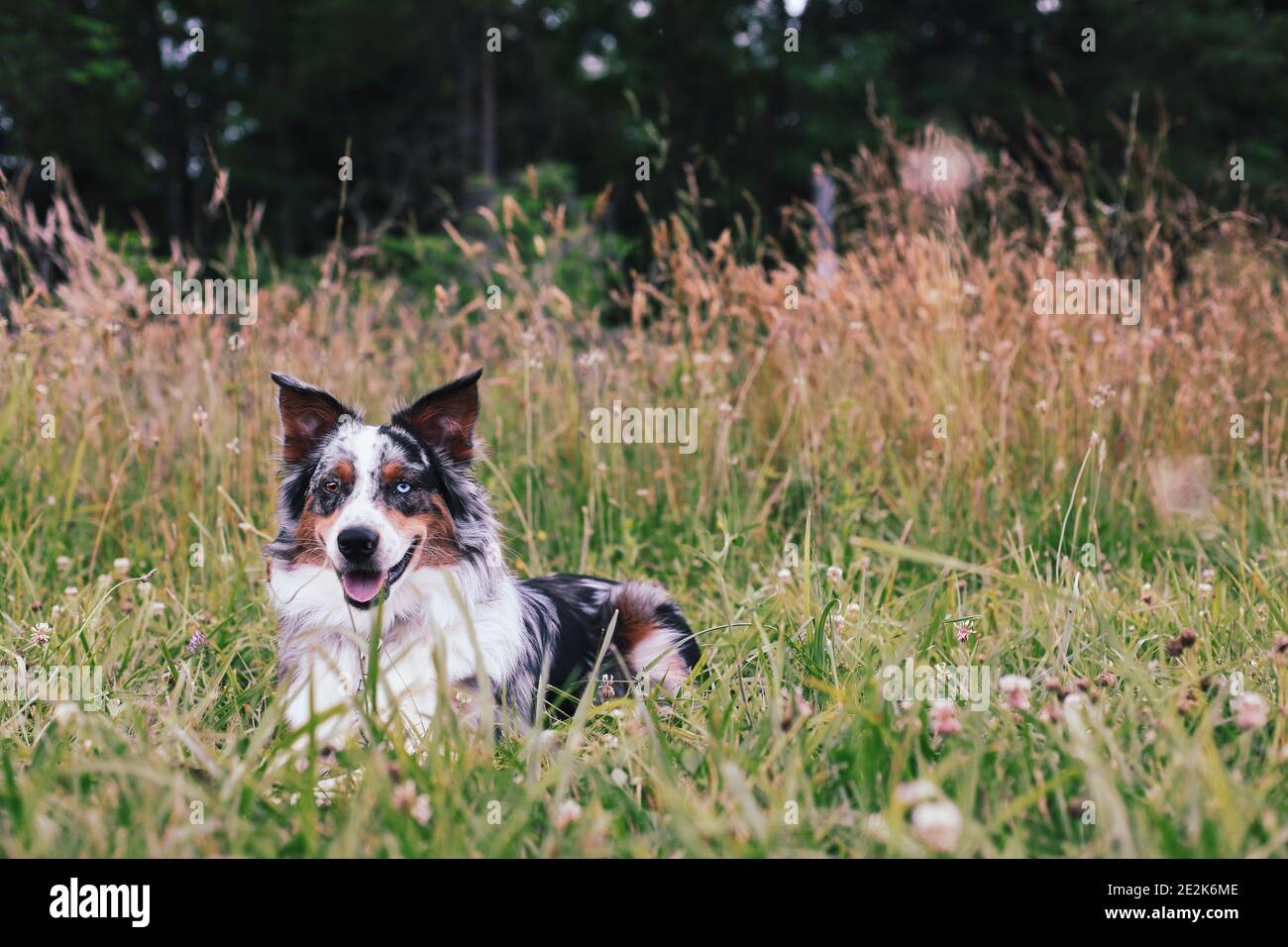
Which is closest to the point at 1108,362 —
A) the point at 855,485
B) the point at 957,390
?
the point at 957,390

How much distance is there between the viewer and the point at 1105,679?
2.35 m

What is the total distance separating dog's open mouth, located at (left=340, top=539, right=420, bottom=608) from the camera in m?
2.41

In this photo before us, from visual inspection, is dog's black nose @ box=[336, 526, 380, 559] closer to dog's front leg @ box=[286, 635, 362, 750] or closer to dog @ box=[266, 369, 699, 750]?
dog @ box=[266, 369, 699, 750]

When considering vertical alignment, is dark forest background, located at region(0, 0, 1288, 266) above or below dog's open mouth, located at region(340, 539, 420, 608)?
above

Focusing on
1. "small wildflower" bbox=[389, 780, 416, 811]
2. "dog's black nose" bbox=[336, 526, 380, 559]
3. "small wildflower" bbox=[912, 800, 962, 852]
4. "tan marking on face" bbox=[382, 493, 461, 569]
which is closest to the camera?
"small wildflower" bbox=[912, 800, 962, 852]

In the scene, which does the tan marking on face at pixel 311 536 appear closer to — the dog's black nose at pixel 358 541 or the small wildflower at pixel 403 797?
the dog's black nose at pixel 358 541

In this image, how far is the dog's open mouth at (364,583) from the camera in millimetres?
2412

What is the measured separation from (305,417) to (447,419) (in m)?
0.39

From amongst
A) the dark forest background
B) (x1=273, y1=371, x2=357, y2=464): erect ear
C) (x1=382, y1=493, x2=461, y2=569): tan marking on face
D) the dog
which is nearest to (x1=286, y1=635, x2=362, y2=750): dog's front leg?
the dog

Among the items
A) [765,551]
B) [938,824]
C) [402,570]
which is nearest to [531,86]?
[765,551]

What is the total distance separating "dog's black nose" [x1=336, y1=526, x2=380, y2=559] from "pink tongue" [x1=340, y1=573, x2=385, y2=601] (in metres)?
0.08

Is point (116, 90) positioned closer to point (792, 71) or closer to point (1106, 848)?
point (792, 71)

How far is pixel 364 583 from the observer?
7.99 ft
